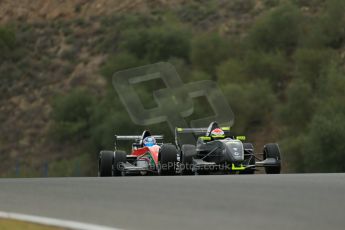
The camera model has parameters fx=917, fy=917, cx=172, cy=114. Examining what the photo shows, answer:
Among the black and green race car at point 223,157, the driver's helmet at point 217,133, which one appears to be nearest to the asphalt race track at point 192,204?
the black and green race car at point 223,157

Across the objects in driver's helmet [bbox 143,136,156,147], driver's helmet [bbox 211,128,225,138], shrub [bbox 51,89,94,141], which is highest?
driver's helmet [bbox 211,128,225,138]

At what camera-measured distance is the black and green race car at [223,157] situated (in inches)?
942

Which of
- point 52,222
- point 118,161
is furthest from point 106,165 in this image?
point 52,222

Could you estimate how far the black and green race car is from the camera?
23922 millimetres

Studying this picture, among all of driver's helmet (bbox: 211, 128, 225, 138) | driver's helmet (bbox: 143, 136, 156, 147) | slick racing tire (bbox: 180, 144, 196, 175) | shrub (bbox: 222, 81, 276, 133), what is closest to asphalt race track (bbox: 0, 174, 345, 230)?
slick racing tire (bbox: 180, 144, 196, 175)

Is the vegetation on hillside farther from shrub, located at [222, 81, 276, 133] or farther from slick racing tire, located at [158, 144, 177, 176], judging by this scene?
slick racing tire, located at [158, 144, 177, 176]

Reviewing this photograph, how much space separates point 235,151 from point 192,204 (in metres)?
13.3

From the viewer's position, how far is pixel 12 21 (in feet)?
274

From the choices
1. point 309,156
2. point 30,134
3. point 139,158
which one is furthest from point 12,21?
point 139,158

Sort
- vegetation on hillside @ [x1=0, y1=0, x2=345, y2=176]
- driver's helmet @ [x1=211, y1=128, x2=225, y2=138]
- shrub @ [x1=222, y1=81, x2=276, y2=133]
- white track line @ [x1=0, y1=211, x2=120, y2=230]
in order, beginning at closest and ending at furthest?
white track line @ [x1=0, y1=211, x2=120, y2=230] → driver's helmet @ [x1=211, y1=128, x2=225, y2=138] → vegetation on hillside @ [x1=0, y1=0, x2=345, y2=176] → shrub @ [x1=222, y1=81, x2=276, y2=133]

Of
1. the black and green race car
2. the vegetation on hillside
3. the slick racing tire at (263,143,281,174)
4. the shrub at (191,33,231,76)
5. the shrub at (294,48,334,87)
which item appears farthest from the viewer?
the shrub at (191,33,231,76)

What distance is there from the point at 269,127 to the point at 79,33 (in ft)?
89.8

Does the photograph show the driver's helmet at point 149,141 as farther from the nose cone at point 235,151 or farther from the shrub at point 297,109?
the shrub at point 297,109

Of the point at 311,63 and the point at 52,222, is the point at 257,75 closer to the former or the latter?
the point at 311,63
